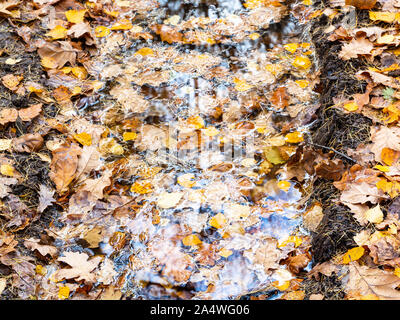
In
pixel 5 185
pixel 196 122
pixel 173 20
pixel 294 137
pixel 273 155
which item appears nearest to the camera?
pixel 5 185

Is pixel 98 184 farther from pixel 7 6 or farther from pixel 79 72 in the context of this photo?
pixel 7 6

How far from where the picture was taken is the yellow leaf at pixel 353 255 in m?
2.15

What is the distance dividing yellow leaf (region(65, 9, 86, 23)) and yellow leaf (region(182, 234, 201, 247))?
2.89 metres

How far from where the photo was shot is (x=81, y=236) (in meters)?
2.61

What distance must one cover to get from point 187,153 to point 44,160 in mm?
1091

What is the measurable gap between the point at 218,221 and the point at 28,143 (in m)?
1.56

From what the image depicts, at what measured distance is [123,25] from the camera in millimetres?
4328

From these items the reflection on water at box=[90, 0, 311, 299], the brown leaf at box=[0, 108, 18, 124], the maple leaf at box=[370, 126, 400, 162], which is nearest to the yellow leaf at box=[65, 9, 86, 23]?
the reflection on water at box=[90, 0, 311, 299]

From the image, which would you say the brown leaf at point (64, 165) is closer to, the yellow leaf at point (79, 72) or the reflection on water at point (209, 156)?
the reflection on water at point (209, 156)

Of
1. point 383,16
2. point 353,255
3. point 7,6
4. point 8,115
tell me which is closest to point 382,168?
point 353,255

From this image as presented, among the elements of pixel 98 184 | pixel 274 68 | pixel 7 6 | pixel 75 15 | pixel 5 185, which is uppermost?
pixel 7 6

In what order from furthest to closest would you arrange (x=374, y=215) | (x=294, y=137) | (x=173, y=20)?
1. (x=173, y=20)
2. (x=294, y=137)
3. (x=374, y=215)

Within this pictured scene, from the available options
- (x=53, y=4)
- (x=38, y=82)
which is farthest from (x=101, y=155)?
(x=53, y=4)

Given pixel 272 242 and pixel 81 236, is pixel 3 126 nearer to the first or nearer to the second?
pixel 81 236
